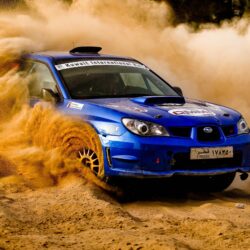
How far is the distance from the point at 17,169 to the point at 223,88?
264 inches

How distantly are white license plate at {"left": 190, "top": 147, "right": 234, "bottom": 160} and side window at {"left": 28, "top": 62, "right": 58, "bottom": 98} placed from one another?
5.92 feet

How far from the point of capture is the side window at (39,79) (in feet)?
24.5

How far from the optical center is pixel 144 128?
6.27 meters

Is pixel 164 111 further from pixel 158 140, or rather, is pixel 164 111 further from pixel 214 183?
pixel 214 183

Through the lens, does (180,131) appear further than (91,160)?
No

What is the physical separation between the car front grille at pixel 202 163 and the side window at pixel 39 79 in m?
1.73

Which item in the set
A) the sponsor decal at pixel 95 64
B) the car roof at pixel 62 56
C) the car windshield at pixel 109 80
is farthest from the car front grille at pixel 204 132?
the car roof at pixel 62 56

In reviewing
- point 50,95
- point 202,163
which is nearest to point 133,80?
point 50,95

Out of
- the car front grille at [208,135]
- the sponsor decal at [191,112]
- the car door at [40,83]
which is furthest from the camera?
the car door at [40,83]

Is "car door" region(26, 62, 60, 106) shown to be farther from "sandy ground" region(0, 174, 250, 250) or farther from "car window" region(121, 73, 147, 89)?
Result: "sandy ground" region(0, 174, 250, 250)

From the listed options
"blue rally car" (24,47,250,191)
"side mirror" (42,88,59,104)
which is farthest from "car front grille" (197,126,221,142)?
"side mirror" (42,88,59,104)

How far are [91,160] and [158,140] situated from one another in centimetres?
73

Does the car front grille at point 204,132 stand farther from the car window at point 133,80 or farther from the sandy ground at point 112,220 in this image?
the car window at point 133,80

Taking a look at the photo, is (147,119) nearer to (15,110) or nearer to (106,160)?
(106,160)
